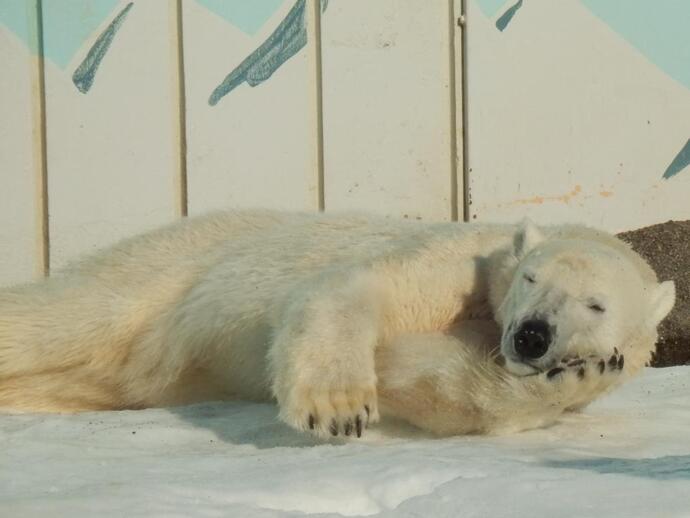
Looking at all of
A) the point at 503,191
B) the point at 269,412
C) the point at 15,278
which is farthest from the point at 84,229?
the point at 269,412

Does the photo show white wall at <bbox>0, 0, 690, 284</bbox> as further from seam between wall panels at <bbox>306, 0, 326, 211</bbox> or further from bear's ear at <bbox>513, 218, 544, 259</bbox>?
bear's ear at <bbox>513, 218, 544, 259</bbox>

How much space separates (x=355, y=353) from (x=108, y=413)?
1.04 metres

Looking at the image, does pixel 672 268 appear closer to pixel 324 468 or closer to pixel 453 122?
pixel 453 122

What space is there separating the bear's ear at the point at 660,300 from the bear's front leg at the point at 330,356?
31.7 inches

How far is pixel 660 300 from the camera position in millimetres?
3801

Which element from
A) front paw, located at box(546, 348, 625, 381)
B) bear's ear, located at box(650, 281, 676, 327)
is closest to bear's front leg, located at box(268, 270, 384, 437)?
front paw, located at box(546, 348, 625, 381)

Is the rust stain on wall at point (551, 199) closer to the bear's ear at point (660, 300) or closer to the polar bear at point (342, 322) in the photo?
the polar bear at point (342, 322)

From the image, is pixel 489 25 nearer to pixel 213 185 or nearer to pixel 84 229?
pixel 213 185

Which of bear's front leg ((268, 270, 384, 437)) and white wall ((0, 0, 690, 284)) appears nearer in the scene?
bear's front leg ((268, 270, 384, 437))

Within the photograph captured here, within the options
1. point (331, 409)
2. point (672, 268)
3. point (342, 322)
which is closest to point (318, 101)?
point (672, 268)

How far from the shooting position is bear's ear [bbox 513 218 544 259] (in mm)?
3713

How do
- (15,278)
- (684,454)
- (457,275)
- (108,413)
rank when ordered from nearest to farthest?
(684,454) < (457,275) < (108,413) < (15,278)

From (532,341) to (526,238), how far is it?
0.53m

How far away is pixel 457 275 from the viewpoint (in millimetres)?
3754
